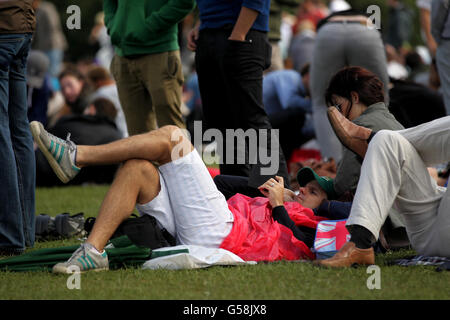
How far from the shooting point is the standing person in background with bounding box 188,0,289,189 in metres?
5.61

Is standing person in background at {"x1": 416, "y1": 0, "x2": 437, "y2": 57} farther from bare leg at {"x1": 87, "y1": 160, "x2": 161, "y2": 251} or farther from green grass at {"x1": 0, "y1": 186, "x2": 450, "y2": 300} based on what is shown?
bare leg at {"x1": 87, "y1": 160, "x2": 161, "y2": 251}

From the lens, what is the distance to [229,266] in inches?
167

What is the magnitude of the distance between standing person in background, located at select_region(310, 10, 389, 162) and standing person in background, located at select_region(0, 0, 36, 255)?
320 centimetres

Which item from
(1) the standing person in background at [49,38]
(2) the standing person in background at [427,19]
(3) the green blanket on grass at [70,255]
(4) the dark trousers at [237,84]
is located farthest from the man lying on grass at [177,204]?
(1) the standing person in background at [49,38]

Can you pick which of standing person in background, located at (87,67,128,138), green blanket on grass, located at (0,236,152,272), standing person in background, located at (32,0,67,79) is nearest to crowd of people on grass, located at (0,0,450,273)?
green blanket on grass, located at (0,236,152,272)

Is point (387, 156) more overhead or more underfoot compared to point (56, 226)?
more overhead

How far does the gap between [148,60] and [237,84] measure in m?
0.94

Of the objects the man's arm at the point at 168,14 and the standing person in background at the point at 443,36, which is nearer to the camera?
the man's arm at the point at 168,14

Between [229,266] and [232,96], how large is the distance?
5.83 ft

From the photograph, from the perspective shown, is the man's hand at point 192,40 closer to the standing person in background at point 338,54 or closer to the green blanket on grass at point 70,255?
the standing person in background at point 338,54

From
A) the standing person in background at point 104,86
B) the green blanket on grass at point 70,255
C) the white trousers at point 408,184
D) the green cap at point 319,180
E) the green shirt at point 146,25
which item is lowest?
the standing person in background at point 104,86

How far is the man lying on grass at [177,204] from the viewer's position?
4.12m
